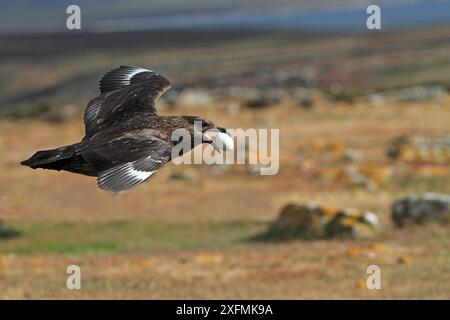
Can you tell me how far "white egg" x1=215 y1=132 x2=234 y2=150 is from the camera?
1219 cm

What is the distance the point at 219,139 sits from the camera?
12.4m

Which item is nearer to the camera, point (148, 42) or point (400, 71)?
point (400, 71)

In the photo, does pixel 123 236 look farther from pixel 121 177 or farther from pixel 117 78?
pixel 121 177

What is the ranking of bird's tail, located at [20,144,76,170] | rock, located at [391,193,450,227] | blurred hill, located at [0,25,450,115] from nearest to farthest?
bird's tail, located at [20,144,76,170] < rock, located at [391,193,450,227] < blurred hill, located at [0,25,450,115]

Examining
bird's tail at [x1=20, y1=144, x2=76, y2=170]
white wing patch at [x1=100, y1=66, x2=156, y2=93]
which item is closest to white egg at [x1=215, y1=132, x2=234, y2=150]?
bird's tail at [x1=20, y1=144, x2=76, y2=170]

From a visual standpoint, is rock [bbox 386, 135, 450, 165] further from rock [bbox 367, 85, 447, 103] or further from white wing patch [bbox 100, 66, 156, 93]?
white wing patch [bbox 100, 66, 156, 93]

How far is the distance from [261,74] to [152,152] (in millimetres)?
92264

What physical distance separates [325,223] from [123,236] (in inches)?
267

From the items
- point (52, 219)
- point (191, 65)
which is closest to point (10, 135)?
point (52, 219)

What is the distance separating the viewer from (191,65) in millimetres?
118750

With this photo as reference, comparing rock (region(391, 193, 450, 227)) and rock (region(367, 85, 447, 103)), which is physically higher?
rock (region(367, 85, 447, 103))

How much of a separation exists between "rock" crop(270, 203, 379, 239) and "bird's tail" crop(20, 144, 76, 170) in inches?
590

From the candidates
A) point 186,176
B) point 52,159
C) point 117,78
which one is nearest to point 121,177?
point 52,159
